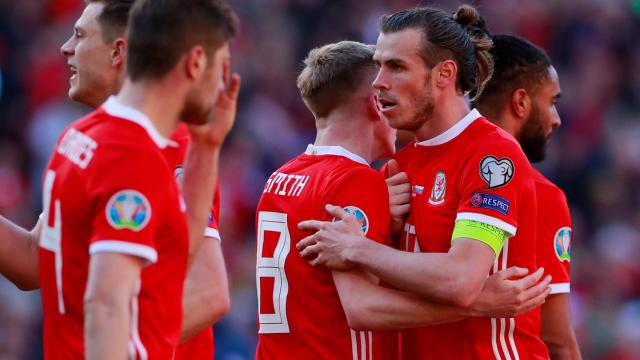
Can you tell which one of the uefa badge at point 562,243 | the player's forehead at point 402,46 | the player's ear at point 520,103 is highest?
the player's forehead at point 402,46

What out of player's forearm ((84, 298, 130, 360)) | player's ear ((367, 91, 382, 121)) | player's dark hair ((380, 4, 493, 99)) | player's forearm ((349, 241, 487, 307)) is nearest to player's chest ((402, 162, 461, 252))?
player's forearm ((349, 241, 487, 307))

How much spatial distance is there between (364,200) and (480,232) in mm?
576

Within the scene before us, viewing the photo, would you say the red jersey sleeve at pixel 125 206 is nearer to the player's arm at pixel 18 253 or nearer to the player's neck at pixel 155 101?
the player's neck at pixel 155 101

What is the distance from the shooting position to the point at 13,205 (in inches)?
476

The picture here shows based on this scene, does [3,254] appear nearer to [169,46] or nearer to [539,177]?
[169,46]

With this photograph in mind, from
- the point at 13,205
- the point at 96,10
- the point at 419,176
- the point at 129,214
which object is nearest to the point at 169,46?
the point at 129,214

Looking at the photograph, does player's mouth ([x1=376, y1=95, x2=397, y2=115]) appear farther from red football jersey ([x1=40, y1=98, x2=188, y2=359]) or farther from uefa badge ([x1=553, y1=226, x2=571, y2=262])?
red football jersey ([x1=40, y1=98, x2=188, y2=359])

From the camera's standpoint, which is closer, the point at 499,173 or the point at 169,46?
the point at 169,46

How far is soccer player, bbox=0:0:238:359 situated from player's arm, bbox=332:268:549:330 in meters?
0.60

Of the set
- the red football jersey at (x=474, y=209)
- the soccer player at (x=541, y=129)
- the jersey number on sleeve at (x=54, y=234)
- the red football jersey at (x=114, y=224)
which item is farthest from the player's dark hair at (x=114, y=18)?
the soccer player at (x=541, y=129)

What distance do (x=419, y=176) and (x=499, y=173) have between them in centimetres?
45

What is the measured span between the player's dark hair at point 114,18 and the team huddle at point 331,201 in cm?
1

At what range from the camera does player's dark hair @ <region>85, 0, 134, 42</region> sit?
525 centimetres

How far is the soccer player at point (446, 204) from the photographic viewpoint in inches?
205
